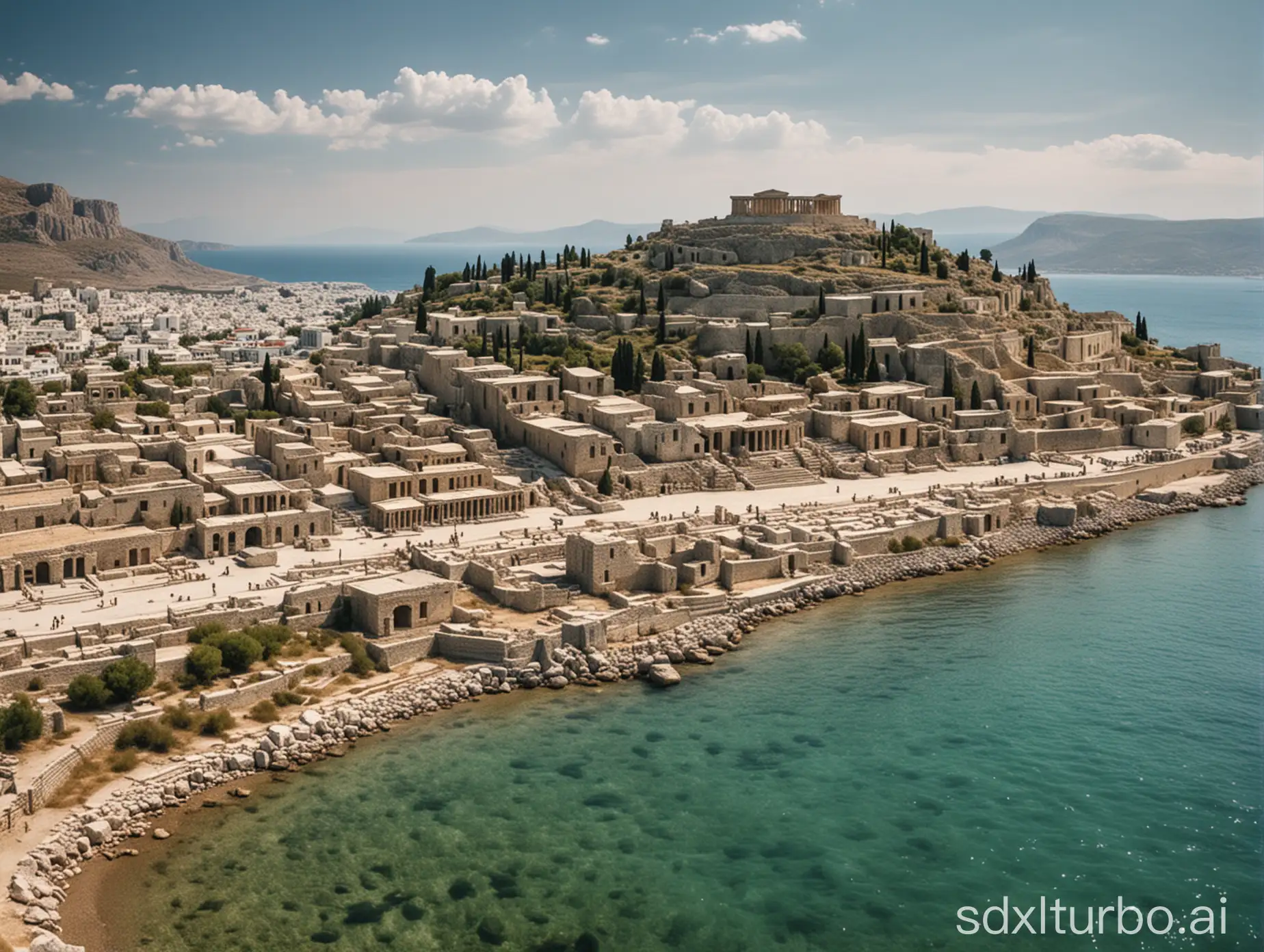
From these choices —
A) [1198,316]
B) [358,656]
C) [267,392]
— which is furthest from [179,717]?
[1198,316]

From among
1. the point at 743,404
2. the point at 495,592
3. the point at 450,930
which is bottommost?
the point at 450,930

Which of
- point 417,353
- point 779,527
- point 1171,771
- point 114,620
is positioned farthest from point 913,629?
point 417,353

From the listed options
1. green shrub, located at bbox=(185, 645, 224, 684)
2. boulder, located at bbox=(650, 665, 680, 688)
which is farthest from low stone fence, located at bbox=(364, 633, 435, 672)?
boulder, located at bbox=(650, 665, 680, 688)

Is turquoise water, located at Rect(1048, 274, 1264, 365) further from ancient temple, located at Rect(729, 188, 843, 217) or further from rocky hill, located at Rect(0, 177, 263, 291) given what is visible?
rocky hill, located at Rect(0, 177, 263, 291)

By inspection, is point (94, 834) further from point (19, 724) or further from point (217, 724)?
point (217, 724)

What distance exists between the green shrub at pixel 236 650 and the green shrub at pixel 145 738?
2.88m

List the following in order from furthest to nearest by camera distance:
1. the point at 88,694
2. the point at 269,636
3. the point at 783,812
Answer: the point at 269,636
the point at 88,694
the point at 783,812

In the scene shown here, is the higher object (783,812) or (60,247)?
(60,247)

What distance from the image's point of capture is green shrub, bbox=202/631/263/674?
95.0 feet

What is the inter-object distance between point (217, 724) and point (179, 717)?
0.77m

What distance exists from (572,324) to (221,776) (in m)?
36.7

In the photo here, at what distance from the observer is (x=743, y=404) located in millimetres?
51188

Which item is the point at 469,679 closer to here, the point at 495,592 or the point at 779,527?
the point at 495,592

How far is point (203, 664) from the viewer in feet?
92.9
